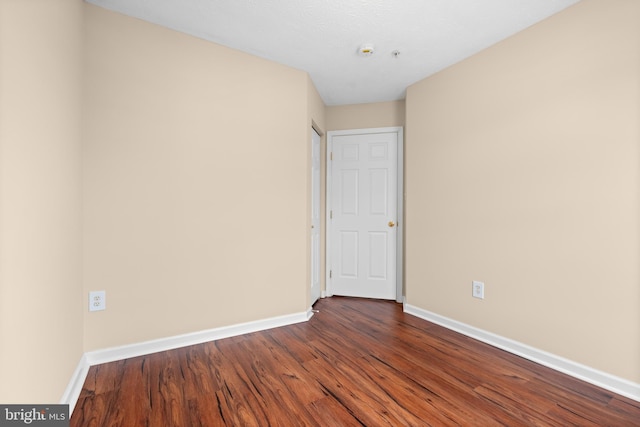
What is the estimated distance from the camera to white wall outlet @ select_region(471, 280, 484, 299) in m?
2.52

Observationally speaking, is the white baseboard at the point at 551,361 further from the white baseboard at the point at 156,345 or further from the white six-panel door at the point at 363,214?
the white baseboard at the point at 156,345

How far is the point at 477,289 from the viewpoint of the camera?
2559mm

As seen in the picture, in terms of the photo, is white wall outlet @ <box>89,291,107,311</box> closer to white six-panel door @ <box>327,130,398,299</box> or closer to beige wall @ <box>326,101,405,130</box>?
white six-panel door @ <box>327,130,398,299</box>

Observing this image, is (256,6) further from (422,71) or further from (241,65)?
(422,71)

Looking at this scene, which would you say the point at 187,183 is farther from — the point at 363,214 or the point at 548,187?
the point at 548,187

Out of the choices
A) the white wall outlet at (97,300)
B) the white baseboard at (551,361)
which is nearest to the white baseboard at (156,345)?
the white wall outlet at (97,300)

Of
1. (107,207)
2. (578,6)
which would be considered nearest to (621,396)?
(578,6)

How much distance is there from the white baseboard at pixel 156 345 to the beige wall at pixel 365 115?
7.76 feet

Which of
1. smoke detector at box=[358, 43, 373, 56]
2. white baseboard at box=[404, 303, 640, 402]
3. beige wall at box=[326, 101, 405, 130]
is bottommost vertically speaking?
white baseboard at box=[404, 303, 640, 402]

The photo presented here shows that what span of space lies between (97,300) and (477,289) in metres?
2.92

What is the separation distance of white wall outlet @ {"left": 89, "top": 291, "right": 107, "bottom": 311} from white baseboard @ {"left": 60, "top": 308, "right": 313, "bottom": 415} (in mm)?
295

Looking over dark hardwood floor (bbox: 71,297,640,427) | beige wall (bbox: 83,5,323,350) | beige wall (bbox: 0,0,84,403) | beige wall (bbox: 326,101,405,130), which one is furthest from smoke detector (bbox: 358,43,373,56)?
dark hardwood floor (bbox: 71,297,640,427)

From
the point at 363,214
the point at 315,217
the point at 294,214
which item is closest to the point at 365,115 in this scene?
the point at 363,214

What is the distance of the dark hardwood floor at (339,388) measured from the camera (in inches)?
60.2
